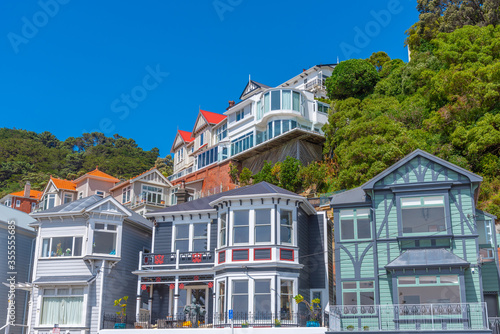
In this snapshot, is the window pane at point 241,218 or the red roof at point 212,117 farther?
the red roof at point 212,117

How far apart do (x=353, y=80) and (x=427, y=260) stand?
31.7 metres

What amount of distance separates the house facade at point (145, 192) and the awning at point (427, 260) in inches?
1338

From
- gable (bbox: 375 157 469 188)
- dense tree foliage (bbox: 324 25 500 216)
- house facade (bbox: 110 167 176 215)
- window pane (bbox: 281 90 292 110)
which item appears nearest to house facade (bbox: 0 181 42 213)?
house facade (bbox: 110 167 176 215)

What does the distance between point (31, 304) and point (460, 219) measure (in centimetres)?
2149

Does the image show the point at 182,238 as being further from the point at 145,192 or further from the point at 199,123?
the point at 199,123

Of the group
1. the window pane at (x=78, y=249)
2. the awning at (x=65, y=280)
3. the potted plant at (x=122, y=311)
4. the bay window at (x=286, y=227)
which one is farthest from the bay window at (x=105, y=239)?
the bay window at (x=286, y=227)

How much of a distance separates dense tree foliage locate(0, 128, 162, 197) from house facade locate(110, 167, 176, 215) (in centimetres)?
2520

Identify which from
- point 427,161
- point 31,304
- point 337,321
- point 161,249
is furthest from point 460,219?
point 31,304

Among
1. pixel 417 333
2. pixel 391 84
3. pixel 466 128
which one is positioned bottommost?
pixel 417 333

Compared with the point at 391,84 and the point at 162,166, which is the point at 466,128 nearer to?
the point at 391,84

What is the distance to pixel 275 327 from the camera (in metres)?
23.2

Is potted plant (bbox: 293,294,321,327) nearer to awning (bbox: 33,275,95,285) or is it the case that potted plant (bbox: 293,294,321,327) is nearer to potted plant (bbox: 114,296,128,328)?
potted plant (bbox: 114,296,128,328)

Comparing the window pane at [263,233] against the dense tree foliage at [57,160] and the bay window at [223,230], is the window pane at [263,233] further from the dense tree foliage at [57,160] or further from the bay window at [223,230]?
the dense tree foliage at [57,160]

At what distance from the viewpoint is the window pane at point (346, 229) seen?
2472cm
